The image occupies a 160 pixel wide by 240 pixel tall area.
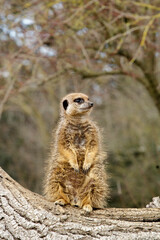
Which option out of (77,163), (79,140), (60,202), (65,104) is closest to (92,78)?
(65,104)

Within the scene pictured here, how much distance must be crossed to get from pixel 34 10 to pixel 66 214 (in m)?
4.28

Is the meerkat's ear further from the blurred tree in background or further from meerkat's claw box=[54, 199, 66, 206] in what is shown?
meerkat's claw box=[54, 199, 66, 206]

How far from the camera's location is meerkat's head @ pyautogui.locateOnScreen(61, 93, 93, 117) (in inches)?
165

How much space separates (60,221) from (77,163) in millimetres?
774

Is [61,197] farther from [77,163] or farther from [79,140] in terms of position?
[79,140]

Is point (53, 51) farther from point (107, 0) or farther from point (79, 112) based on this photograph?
point (79, 112)

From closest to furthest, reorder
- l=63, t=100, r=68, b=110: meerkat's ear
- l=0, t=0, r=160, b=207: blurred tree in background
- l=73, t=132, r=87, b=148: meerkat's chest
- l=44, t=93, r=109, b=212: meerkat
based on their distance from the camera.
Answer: l=44, t=93, r=109, b=212: meerkat, l=73, t=132, r=87, b=148: meerkat's chest, l=63, t=100, r=68, b=110: meerkat's ear, l=0, t=0, r=160, b=207: blurred tree in background

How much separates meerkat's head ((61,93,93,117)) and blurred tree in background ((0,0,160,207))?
1.77ft

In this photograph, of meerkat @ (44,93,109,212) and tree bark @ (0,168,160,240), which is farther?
meerkat @ (44,93,109,212)

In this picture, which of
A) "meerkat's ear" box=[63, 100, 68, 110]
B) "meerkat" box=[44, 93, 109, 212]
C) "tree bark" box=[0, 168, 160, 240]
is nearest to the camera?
"tree bark" box=[0, 168, 160, 240]

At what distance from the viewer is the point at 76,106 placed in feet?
13.8

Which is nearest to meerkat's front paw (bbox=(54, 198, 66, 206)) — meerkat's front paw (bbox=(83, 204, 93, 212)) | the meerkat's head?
meerkat's front paw (bbox=(83, 204, 93, 212))

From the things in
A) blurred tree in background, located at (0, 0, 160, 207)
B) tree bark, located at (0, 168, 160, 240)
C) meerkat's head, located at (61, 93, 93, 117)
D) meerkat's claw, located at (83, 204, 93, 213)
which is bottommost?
tree bark, located at (0, 168, 160, 240)

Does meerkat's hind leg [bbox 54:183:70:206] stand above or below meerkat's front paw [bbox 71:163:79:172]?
below
